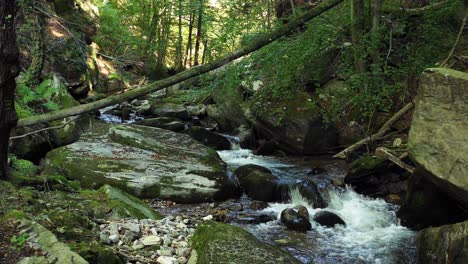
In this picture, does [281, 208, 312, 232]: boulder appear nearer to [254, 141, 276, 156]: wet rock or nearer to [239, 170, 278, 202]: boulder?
[239, 170, 278, 202]: boulder

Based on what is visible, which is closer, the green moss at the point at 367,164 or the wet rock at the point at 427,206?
the wet rock at the point at 427,206

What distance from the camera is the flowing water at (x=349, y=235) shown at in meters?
6.72

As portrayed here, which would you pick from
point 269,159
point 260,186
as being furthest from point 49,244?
point 269,159

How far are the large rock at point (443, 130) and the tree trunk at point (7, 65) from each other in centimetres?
587

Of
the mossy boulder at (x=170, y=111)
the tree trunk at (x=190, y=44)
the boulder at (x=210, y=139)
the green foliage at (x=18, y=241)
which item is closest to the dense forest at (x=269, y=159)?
the green foliage at (x=18, y=241)

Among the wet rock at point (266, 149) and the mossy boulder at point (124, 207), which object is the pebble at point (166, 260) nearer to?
the mossy boulder at point (124, 207)

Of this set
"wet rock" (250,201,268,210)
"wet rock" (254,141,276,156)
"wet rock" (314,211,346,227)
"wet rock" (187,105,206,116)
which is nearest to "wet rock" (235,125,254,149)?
"wet rock" (254,141,276,156)

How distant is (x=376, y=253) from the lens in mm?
6859

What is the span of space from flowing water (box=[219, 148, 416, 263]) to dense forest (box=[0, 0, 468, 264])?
0.13 feet

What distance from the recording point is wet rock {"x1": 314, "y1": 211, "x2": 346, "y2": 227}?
26.4 ft

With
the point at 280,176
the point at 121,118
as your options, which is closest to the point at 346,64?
the point at 280,176

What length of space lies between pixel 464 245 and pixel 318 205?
4.14m

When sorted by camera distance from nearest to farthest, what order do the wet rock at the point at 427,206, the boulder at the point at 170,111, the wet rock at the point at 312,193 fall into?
the wet rock at the point at 427,206, the wet rock at the point at 312,193, the boulder at the point at 170,111

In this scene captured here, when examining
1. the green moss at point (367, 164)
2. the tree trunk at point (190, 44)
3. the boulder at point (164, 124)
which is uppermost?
the tree trunk at point (190, 44)
